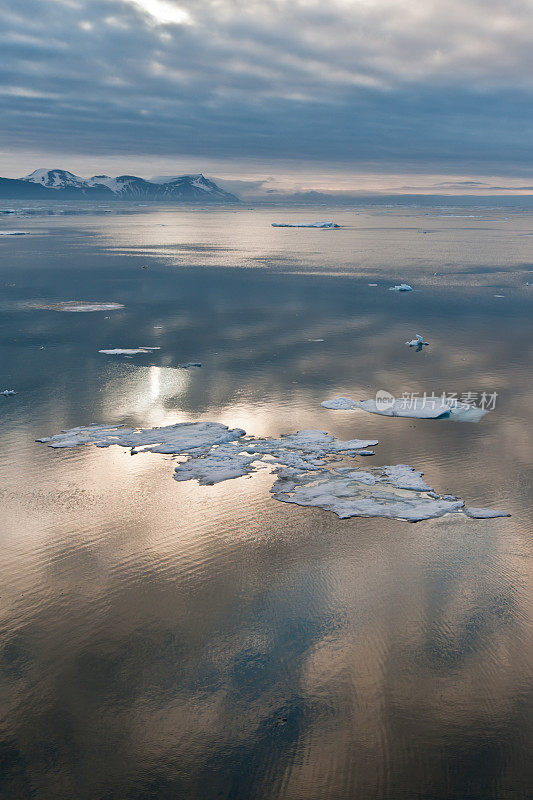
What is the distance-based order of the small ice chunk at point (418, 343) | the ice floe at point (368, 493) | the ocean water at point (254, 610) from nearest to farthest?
the ocean water at point (254, 610) → the ice floe at point (368, 493) → the small ice chunk at point (418, 343)

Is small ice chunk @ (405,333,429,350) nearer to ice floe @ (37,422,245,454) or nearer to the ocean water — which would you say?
the ocean water

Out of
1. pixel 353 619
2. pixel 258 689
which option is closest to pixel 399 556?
pixel 353 619

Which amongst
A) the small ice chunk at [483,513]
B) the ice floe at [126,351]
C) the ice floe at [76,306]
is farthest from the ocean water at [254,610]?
the ice floe at [76,306]

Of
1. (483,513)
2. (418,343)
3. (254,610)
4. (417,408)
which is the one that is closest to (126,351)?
(418,343)

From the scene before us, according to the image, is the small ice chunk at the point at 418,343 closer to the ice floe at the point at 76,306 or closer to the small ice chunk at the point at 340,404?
the small ice chunk at the point at 340,404

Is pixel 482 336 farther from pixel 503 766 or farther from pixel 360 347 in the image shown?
pixel 503 766

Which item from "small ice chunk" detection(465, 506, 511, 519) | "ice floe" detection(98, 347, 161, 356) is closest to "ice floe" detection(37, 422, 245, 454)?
"small ice chunk" detection(465, 506, 511, 519)
